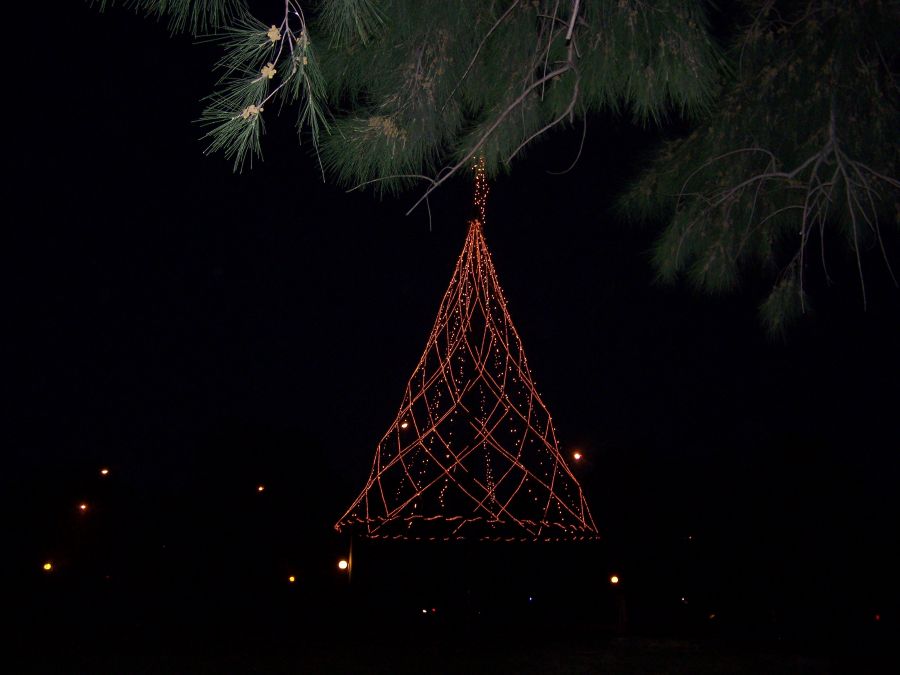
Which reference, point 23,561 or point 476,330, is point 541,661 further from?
point 23,561

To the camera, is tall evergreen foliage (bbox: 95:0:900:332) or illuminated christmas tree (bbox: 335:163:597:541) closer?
tall evergreen foliage (bbox: 95:0:900:332)

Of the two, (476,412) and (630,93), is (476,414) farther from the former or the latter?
(630,93)

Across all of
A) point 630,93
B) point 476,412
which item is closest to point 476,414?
point 476,412

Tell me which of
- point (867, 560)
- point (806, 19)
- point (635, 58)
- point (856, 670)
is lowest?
point (856, 670)

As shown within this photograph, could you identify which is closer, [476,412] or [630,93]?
[630,93]

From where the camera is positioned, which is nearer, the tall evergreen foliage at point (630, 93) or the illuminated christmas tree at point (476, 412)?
the tall evergreen foliage at point (630, 93)

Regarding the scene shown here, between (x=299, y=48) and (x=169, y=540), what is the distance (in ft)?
48.0

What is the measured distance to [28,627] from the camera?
33.9 feet

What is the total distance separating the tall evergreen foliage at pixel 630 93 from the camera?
61.4 inches

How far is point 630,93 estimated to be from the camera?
1.82 m

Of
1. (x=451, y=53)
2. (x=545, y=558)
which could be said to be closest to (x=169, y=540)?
(x=545, y=558)

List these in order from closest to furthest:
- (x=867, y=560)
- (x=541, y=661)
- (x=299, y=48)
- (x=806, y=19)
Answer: (x=299, y=48) → (x=806, y=19) → (x=541, y=661) → (x=867, y=560)

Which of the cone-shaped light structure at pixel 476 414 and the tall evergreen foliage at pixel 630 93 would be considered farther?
the cone-shaped light structure at pixel 476 414

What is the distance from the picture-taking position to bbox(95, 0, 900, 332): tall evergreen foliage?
5.12 feet
